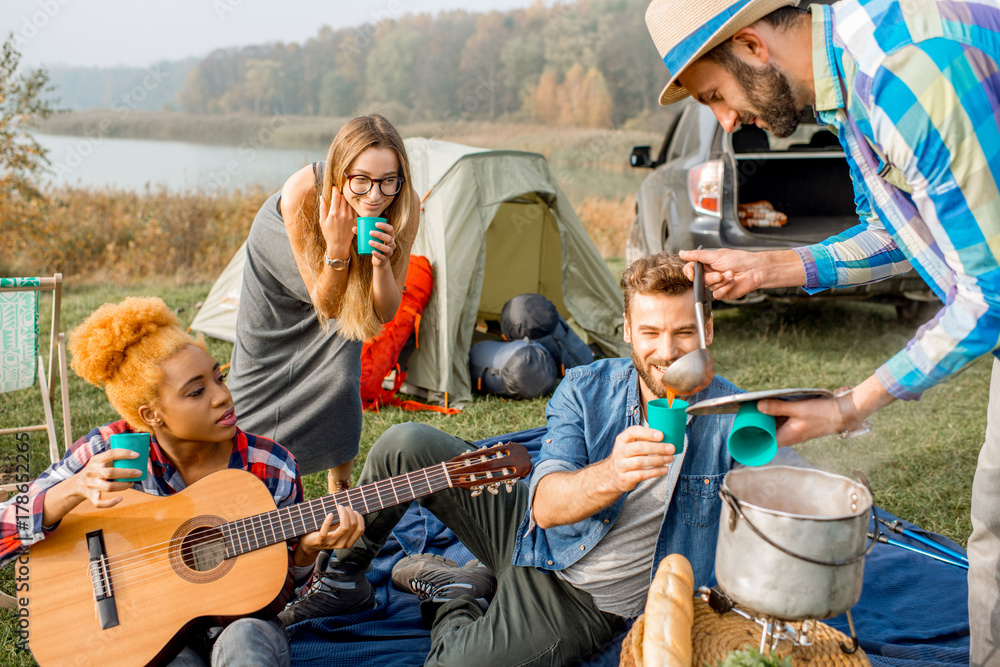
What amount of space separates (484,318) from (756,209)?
2.56 metres

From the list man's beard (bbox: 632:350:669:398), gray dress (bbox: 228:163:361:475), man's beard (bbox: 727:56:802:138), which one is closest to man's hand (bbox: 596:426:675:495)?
man's beard (bbox: 632:350:669:398)

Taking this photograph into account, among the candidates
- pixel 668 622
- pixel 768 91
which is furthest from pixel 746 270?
pixel 668 622

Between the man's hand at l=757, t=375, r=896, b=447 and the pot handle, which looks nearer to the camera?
the pot handle

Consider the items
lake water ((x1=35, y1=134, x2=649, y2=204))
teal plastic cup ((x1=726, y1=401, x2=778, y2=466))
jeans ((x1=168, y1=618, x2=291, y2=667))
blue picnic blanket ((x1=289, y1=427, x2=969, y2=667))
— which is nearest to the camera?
teal plastic cup ((x1=726, y1=401, x2=778, y2=466))

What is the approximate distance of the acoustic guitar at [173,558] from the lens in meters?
2.06

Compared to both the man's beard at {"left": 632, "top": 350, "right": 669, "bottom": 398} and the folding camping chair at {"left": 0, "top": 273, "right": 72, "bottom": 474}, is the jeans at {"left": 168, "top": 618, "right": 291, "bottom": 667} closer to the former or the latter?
the man's beard at {"left": 632, "top": 350, "right": 669, "bottom": 398}

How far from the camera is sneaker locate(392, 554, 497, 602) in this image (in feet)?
8.66

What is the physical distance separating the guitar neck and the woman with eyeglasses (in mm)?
962

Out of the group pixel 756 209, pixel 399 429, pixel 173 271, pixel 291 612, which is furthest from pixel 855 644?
pixel 173 271

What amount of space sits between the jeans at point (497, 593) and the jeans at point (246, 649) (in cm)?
45

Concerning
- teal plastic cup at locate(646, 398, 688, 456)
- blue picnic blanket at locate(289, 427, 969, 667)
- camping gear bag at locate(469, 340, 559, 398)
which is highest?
teal plastic cup at locate(646, 398, 688, 456)

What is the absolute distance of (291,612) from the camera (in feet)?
8.69

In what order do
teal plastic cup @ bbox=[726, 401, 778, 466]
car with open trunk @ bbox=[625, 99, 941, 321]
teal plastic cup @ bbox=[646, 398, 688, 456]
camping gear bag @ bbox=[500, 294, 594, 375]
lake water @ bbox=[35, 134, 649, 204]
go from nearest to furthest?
teal plastic cup @ bbox=[726, 401, 778, 466], teal plastic cup @ bbox=[646, 398, 688, 456], camping gear bag @ bbox=[500, 294, 594, 375], car with open trunk @ bbox=[625, 99, 941, 321], lake water @ bbox=[35, 134, 649, 204]

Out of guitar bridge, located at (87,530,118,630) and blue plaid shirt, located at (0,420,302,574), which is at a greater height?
blue plaid shirt, located at (0,420,302,574)
